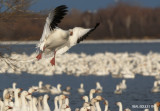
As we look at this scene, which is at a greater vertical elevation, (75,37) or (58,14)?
(58,14)

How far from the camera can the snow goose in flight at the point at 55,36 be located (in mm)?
8148

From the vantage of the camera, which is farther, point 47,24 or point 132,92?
point 132,92

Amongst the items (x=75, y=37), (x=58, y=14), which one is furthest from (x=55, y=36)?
(x=75, y=37)

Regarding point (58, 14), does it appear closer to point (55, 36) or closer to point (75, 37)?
point (55, 36)

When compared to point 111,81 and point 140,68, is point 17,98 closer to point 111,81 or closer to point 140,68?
point 111,81

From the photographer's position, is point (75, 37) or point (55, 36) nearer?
point (55, 36)

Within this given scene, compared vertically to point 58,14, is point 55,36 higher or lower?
lower

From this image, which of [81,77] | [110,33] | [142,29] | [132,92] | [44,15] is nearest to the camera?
[44,15]

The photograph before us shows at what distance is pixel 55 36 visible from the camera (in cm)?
821

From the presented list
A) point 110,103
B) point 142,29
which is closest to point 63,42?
point 110,103

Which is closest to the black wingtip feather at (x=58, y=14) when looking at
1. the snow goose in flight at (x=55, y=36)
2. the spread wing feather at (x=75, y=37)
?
the snow goose in flight at (x=55, y=36)

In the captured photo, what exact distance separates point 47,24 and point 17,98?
16.7 feet

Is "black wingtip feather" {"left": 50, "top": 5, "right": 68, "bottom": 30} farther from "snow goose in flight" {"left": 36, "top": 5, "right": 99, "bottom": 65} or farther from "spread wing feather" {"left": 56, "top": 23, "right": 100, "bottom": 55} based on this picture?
"spread wing feather" {"left": 56, "top": 23, "right": 100, "bottom": 55}

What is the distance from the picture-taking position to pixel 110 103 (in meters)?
16.2
